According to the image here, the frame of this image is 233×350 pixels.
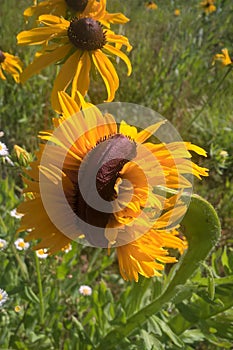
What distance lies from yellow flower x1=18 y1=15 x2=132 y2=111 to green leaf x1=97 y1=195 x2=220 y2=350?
19.1 inches

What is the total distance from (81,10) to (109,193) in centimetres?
92

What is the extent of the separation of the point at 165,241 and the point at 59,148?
270 mm

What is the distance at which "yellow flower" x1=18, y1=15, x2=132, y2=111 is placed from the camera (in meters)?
1.28

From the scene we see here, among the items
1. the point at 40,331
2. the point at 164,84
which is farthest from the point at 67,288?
the point at 164,84

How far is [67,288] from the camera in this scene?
1761 millimetres

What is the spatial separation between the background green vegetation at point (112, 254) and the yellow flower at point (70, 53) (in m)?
0.30

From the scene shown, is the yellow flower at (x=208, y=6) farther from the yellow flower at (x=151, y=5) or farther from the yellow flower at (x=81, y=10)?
the yellow flower at (x=81, y=10)

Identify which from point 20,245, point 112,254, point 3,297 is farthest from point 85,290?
point 3,297

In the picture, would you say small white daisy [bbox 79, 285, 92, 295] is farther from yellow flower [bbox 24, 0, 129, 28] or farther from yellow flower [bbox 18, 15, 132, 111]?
yellow flower [bbox 24, 0, 129, 28]

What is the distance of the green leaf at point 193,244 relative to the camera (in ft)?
2.96

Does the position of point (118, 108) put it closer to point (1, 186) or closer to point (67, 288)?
point (1, 186)

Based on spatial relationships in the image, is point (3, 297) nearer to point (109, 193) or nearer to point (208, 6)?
point (109, 193)

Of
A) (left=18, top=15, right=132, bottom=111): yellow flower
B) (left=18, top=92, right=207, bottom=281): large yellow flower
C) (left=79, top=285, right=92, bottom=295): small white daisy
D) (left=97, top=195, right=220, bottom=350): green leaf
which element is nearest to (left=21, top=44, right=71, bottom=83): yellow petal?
(left=18, top=15, right=132, bottom=111): yellow flower

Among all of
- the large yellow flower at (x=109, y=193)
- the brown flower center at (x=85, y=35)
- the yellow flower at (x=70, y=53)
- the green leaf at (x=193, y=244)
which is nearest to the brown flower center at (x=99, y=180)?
the large yellow flower at (x=109, y=193)
